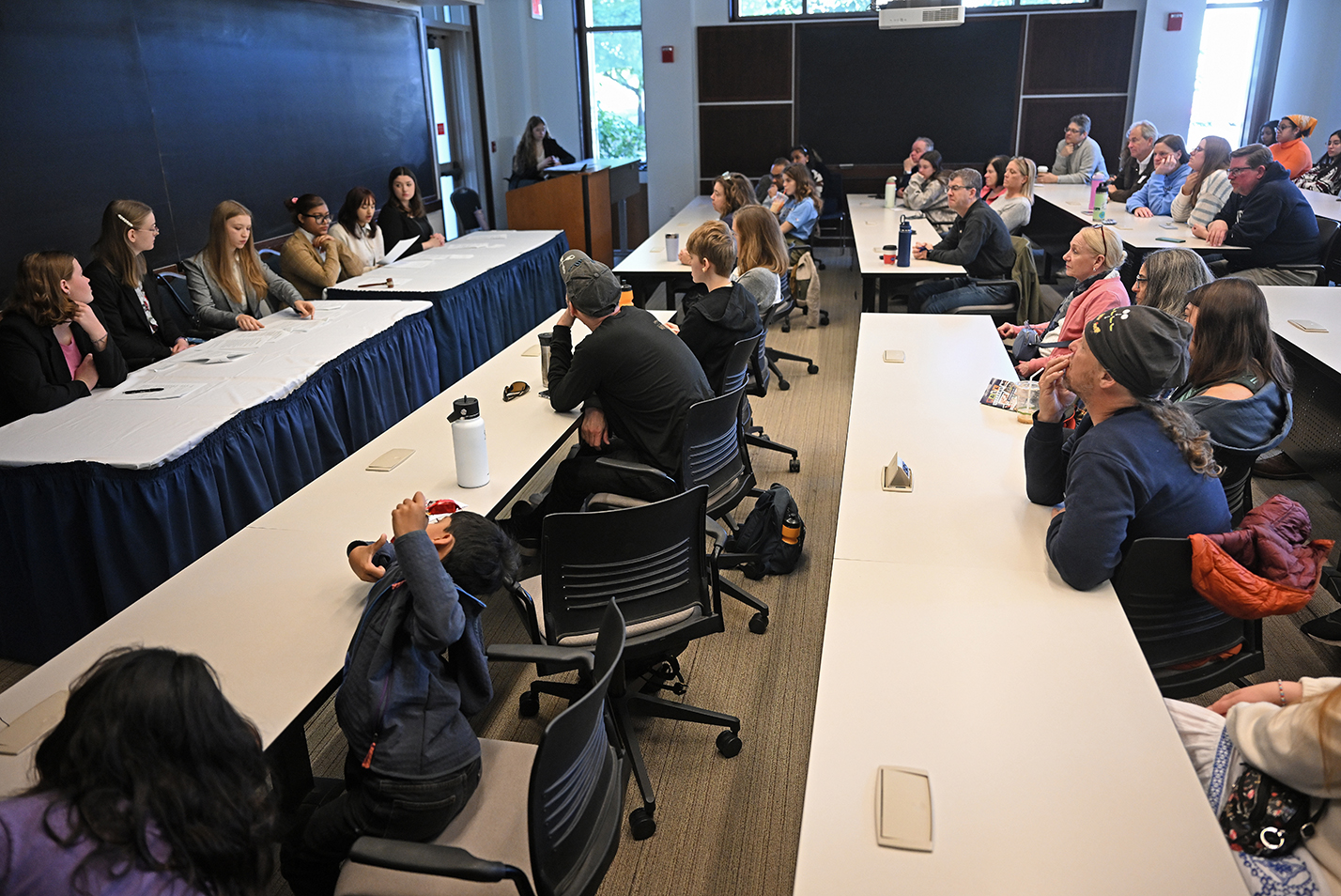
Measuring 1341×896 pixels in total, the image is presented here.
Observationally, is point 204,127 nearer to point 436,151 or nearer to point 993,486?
point 436,151

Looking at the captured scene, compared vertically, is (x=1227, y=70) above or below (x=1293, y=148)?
above

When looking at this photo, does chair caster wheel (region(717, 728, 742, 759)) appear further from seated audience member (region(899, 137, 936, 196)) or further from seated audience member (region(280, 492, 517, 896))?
seated audience member (region(899, 137, 936, 196))

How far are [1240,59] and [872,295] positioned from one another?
6.57 m

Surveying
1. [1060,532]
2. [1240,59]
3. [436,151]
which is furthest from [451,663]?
[1240,59]

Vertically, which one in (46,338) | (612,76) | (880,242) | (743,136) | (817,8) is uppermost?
(817,8)

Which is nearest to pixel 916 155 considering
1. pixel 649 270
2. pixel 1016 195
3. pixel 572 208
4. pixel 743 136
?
pixel 743 136

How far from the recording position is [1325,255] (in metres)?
5.84

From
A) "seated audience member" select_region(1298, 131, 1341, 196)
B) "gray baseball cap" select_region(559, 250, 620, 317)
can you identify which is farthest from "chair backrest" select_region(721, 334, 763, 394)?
"seated audience member" select_region(1298, 131, 1341, 196)

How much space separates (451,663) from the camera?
5.53ft

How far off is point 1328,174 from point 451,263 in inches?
286

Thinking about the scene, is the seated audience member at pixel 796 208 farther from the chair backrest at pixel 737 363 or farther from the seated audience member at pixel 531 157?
the chair backrest at pixel 737 363

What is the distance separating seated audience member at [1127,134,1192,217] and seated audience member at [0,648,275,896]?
22.5 ft

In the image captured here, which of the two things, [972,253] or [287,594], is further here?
[972,253]

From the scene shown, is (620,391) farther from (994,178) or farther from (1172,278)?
Answer: (994,178)
